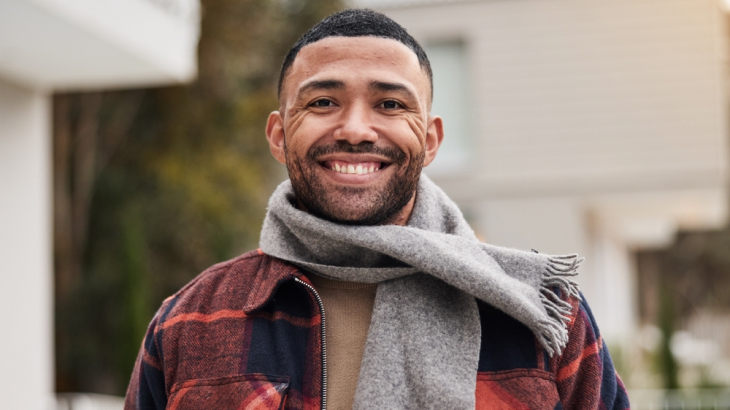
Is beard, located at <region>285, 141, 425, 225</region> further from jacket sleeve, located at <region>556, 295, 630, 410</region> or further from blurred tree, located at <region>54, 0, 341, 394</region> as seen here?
blurred tree, located at <region>54, 0, 341, 394</region>

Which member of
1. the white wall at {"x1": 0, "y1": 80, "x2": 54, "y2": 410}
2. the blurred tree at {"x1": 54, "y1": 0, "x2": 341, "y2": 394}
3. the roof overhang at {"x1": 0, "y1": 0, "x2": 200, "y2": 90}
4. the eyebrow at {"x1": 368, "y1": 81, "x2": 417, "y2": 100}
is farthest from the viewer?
the blurred tree at {"x1": 54, "y1": 0, "x2": 341, "y2": 394}

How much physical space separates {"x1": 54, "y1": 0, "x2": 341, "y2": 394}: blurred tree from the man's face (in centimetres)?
767

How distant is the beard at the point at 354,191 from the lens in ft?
6.18

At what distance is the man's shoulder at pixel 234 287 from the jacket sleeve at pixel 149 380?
8 cm

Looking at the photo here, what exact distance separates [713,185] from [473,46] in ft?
13.9

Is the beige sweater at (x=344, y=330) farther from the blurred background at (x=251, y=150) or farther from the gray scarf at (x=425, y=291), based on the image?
the blurred background at (x=251, y=150)

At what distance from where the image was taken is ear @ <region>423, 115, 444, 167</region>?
2047 millimetres

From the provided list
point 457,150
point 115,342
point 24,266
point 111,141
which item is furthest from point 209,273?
point 457,150

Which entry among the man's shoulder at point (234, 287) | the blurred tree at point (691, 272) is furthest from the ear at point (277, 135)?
the blurred tree at point (691, 272)

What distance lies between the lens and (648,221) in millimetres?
15367

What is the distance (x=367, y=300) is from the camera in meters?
1.94

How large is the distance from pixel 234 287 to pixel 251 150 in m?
9.31

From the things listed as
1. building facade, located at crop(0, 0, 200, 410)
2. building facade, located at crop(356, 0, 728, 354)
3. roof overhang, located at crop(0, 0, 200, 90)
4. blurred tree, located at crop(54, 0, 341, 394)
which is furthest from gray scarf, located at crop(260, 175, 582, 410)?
building facade, located at crop(356, 0, 728, 354)

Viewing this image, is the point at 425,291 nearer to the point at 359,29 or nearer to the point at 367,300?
the point at 367,300
